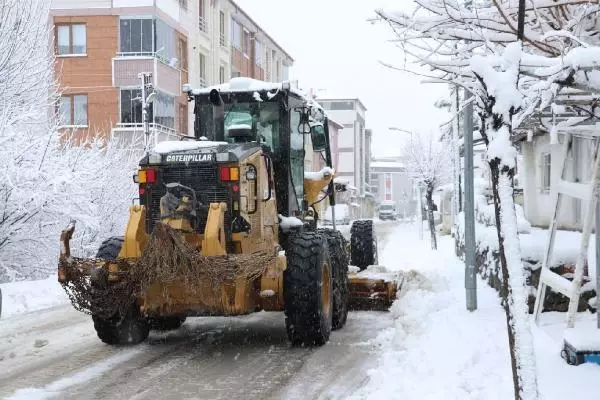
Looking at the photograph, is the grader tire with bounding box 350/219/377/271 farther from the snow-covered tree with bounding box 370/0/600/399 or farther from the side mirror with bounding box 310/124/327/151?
the snow-covered tree with bounding box 370/0/600/399

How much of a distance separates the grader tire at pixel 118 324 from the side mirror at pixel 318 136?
9.63ft

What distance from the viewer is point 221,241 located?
7652mm

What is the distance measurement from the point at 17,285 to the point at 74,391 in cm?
677

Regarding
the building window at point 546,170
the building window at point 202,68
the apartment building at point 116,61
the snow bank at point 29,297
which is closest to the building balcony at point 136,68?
the apartment building at point 116,61

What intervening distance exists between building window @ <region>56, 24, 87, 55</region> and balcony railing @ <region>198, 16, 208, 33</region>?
271 inches

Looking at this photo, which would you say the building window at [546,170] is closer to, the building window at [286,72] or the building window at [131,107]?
the building window at [131,107]

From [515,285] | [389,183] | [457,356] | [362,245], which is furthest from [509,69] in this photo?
[389,183]

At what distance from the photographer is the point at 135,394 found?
636cm

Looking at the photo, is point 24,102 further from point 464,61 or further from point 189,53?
point 189,53

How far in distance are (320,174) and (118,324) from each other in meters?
3.77

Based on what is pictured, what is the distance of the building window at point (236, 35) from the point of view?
41094 millimetres

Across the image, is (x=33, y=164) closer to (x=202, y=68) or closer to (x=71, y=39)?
(x=71, y=39)

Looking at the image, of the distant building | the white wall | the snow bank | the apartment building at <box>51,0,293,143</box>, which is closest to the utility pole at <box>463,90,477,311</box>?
the white wall

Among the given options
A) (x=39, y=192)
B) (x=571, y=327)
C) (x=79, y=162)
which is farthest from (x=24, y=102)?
(x=571, y=327)
